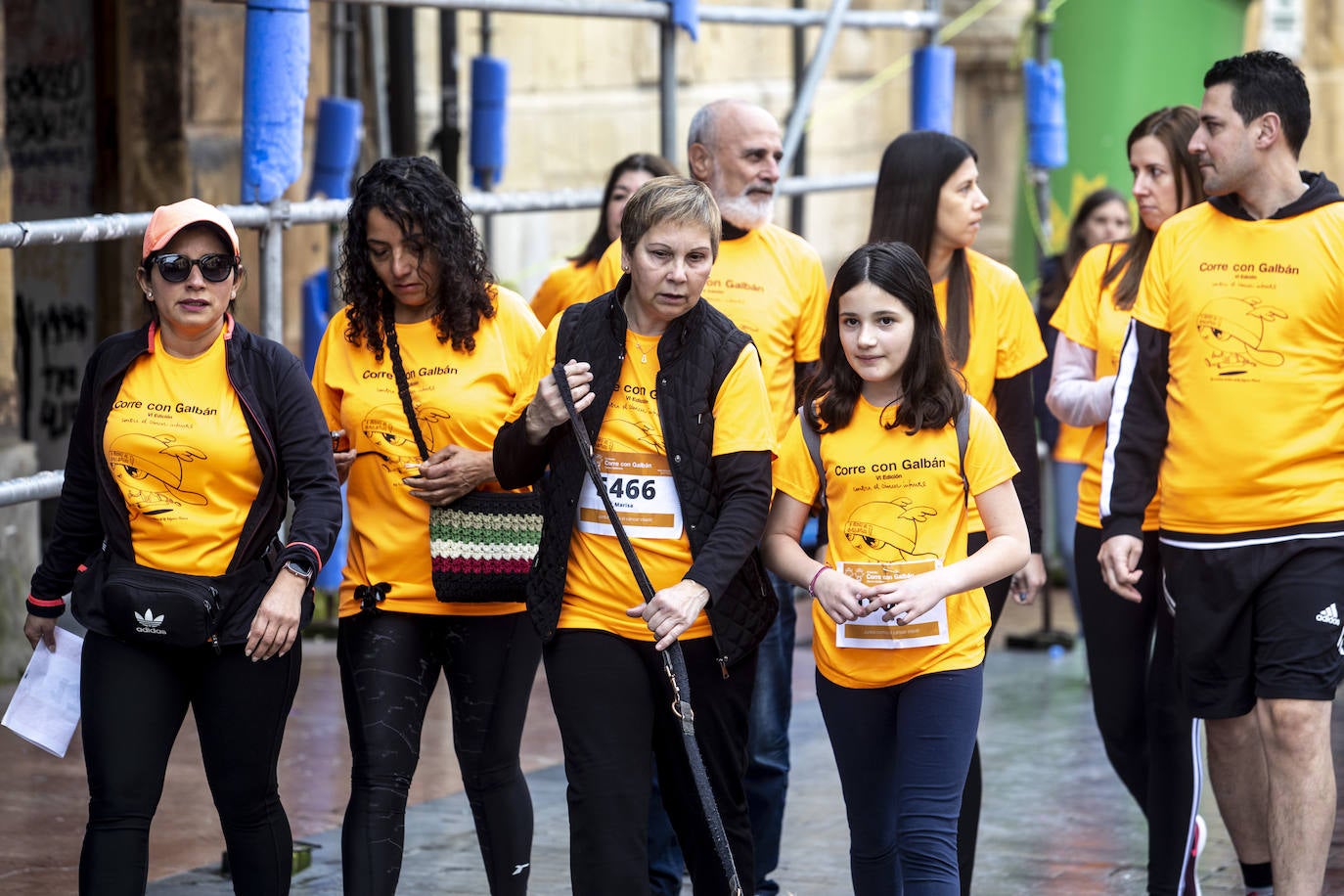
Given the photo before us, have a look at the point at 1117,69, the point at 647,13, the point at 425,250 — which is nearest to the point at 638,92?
the point at 1117,69

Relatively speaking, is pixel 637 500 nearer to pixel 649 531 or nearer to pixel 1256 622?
pixel 649 531

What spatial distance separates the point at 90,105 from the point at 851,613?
592 cm

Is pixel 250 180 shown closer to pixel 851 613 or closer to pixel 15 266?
pixel 851 613

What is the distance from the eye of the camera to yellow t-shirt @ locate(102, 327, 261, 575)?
4.32 m

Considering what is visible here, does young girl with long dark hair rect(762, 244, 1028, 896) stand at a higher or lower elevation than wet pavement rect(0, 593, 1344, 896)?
higher

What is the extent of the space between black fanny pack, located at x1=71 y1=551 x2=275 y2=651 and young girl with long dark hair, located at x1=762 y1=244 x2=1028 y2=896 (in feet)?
3.81

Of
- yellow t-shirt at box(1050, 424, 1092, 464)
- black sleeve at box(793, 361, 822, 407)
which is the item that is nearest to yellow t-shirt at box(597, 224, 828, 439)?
black sleeve at box(793, 361, 822, 407)

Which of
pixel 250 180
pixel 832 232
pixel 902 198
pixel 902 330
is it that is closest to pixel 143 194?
pixel 250 180

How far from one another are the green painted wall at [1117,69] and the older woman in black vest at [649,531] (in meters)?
6.16

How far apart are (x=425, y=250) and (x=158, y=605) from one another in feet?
3.22

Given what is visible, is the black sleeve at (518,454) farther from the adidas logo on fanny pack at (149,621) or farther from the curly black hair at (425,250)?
the adidas logo on fanny pack at (149,621)

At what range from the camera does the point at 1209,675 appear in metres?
4.93

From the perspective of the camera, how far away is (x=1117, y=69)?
10.1m

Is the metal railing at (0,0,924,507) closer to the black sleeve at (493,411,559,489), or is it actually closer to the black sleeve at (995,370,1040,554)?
the black sleeve at (493,411,559,489)
